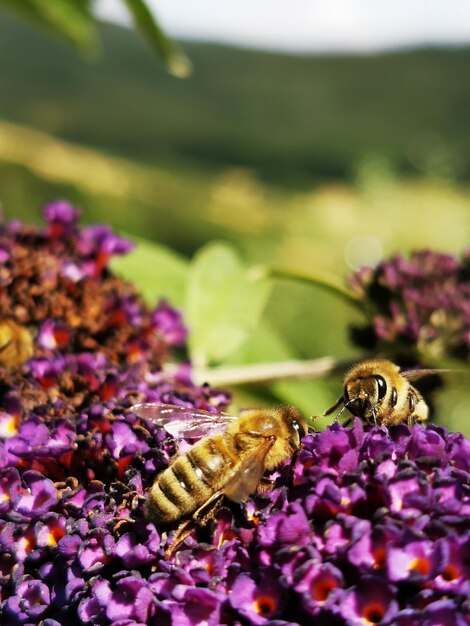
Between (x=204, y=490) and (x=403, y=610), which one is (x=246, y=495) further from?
(x=403, y=610)

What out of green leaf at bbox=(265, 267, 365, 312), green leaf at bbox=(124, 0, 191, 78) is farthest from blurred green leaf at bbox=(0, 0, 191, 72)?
green leaf at bbox=(265, 267, 365, 312)

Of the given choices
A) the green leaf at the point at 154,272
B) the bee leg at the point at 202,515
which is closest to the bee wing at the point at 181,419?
the bee leg at the point at 202,515

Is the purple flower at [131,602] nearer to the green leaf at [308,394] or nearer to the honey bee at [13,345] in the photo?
the honey bee at [13,345]

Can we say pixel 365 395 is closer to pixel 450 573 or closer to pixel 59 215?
pixel 450 573

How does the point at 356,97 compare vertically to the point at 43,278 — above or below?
above

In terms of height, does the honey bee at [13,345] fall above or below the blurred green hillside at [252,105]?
below

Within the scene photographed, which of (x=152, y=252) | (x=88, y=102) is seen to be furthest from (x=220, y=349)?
(x=88, y=102)

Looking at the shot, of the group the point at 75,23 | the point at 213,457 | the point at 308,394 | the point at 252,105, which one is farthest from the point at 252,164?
the point at 213,457
